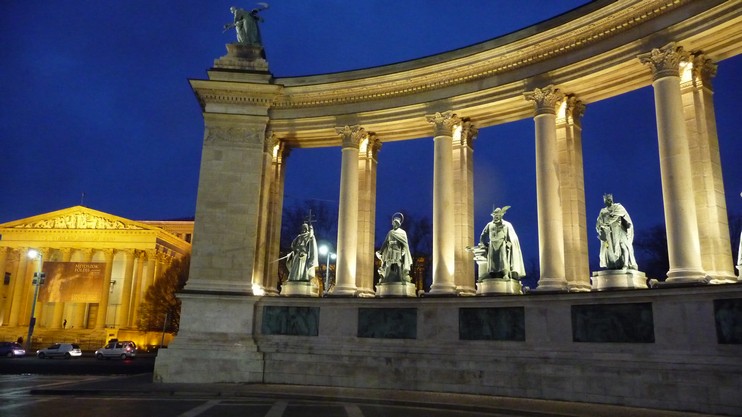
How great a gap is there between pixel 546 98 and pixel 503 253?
290 inches

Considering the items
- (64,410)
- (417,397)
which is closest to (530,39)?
(417,397)

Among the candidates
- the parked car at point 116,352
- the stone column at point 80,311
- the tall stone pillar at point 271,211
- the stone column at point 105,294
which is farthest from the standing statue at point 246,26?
the stone column at point 80,311

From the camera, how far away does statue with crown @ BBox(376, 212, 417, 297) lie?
3006cm

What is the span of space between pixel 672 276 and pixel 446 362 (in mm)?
9882

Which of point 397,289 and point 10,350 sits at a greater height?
point 397,289

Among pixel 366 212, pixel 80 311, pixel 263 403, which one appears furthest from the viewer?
pixel 80 311

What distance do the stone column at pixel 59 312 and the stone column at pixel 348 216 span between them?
88809 millimetres

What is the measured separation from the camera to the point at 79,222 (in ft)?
355

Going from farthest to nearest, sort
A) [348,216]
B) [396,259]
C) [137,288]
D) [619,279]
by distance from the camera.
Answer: [137,288] → [348,216] → [396,259] → [619,279]

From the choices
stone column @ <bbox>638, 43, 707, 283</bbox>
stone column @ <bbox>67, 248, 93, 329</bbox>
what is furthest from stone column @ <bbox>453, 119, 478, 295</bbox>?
stone column @ <bbox>67, 248, 93, 329</bbox>

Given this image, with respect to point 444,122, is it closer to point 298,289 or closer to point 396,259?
point 396,259

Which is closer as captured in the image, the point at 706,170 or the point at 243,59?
the point at 706,170

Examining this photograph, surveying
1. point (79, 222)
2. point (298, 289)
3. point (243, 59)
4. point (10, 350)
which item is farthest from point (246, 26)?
point (79, 222)

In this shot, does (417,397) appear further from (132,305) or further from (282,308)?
(132,305)
